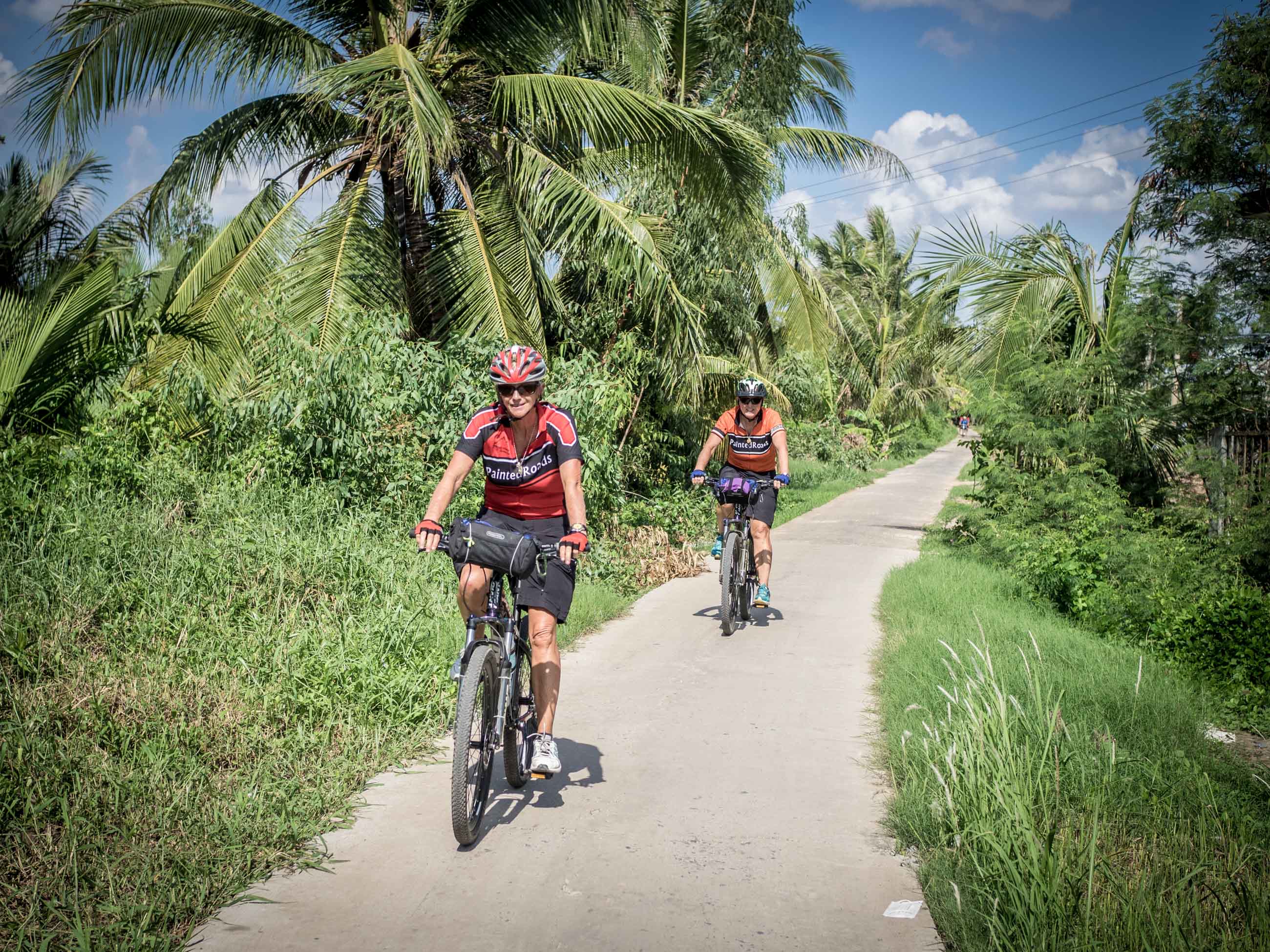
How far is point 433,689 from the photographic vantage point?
18.8 feet

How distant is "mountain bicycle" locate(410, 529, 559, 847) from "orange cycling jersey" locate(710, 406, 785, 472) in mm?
4389

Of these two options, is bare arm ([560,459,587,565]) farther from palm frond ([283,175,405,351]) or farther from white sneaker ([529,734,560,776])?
palm frond ([283,175,405,351])

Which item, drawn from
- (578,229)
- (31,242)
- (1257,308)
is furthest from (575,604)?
(31,242)

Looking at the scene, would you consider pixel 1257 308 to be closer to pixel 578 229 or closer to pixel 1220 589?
pixel 1220 589

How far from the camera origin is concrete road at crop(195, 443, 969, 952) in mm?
3383

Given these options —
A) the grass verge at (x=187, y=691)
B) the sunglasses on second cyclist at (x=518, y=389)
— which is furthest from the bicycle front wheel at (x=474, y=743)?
the sunglasses on second cyclist at (x=518, y=389)

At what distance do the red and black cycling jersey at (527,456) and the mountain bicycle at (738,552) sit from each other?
3469 mm

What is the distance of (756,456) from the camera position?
8859 mm

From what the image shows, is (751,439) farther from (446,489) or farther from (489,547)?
(489,547)

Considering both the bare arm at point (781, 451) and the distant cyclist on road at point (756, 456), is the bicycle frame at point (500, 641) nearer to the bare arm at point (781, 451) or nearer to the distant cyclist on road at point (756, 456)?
the distant cyclist on road at point (756, 456)

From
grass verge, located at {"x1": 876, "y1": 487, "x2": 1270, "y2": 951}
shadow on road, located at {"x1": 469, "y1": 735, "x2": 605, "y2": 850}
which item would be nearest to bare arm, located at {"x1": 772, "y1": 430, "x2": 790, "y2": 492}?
grass verge, located at {"x1": 876, "y1": 487, "x2": 1270, "y2": 951}

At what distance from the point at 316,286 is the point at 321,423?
179 cm

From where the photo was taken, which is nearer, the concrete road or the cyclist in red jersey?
the concrete road

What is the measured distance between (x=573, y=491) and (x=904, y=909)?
7.17 feet
